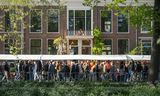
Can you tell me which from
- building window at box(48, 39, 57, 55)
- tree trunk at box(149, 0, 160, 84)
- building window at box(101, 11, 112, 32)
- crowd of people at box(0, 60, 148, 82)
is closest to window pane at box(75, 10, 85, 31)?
building window at box(101, 11, 112, 32)

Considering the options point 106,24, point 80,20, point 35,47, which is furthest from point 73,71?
point 80,20

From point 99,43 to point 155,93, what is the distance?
40182mm

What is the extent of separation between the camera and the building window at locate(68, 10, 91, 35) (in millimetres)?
56438

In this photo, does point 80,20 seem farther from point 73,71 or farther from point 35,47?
point 73,71

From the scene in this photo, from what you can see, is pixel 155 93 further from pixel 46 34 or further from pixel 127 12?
pixel 46 34

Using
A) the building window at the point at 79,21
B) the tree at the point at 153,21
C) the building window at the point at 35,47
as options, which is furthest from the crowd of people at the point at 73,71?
the building window at the point at 79,21

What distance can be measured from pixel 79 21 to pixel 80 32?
1380 mm

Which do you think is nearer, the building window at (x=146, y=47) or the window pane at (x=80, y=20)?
the building window at (x=146, y=47)

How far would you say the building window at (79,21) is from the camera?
56438 millimetres

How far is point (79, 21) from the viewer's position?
5662 cm

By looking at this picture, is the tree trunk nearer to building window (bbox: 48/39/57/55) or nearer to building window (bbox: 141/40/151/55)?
building window (bbox: 141/40/151/55)

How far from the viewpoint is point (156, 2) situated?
19.8m

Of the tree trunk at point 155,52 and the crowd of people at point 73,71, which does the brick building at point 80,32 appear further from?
the tree trunk at point 155,52

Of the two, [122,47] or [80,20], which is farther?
[80,20]
